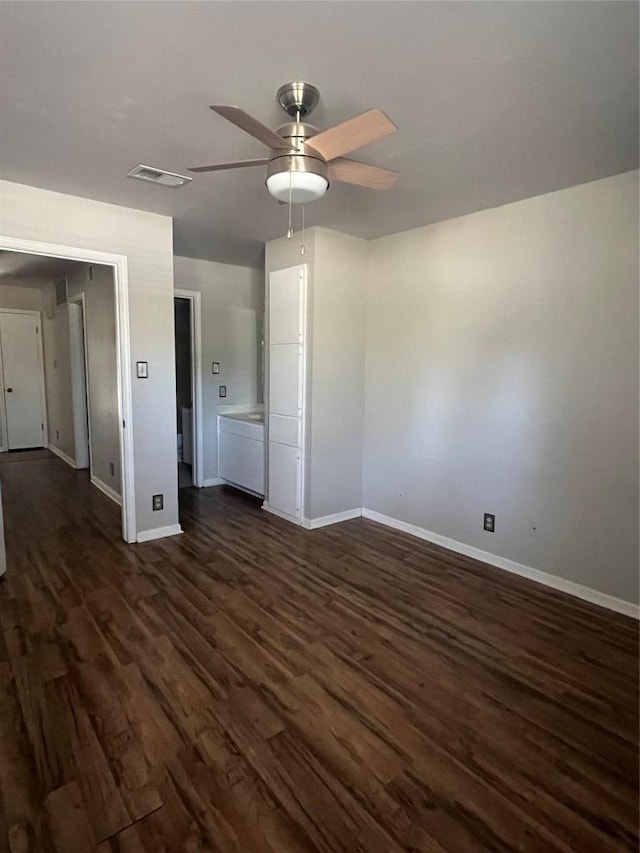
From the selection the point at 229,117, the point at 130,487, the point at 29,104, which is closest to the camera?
the point at 229,117

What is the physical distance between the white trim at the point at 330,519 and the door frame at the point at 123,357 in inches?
56.0

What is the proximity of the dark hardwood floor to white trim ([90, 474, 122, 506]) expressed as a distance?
1331 mm

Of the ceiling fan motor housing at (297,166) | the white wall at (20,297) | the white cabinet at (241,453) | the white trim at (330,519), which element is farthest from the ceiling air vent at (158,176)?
the white wall at (20,297)

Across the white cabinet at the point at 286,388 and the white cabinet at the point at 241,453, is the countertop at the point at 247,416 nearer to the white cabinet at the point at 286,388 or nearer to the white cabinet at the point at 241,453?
the white cabinet at the point at 241,453

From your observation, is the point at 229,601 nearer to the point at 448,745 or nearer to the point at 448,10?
the point at 448,745

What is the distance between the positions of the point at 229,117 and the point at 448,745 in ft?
7.92

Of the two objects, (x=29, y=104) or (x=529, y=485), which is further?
(x=529, y=485)

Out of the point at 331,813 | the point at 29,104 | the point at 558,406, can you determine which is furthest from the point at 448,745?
the point at 29,104

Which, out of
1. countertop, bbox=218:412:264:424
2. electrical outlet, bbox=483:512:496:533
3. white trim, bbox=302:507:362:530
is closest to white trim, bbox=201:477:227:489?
countertop, bbox=218:412:264:424

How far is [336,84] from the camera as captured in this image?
1.81 meters

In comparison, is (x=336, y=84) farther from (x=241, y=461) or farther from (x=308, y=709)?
(x=241, y=461)

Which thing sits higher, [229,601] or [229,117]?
[229,117]

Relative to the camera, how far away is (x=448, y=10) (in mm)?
1446

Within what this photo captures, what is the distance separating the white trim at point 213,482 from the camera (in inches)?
213
